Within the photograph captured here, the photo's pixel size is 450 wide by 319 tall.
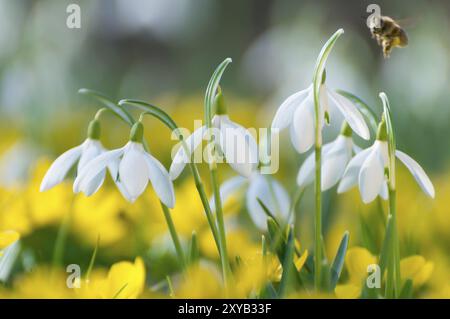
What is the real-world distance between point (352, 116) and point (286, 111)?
6 centimetres

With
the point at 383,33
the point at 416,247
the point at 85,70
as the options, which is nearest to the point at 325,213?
the point at 416,247

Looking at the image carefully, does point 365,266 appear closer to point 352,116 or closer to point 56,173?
point 352,116

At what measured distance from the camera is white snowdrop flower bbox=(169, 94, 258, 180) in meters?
0.73

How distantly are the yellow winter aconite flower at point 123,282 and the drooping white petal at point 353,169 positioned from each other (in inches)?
7.8

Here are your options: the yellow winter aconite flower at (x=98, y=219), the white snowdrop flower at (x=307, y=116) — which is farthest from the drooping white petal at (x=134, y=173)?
the yellow winter aconite flower at (x=98, y=219)

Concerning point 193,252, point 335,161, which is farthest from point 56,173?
point 335,161

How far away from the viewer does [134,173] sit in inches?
29.2

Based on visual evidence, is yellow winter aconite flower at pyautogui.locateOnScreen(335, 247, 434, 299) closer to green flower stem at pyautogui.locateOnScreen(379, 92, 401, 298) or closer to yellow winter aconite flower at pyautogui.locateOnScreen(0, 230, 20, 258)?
green flower stem at pyautogui.locateOnScreen(379, 92, 401, 298)

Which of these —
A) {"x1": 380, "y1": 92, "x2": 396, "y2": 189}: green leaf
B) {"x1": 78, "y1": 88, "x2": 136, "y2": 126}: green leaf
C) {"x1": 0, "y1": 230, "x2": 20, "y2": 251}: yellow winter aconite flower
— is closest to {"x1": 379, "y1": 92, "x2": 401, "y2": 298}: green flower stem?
{"x1": 380, "y1": 92, "x2": 396, "y2": 189}: green leaf

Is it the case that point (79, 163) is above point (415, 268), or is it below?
above

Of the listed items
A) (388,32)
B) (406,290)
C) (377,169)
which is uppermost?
(388,32)

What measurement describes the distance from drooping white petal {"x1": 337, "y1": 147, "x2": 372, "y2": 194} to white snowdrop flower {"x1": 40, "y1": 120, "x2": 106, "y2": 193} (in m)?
0.22

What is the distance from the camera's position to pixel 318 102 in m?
0.72
